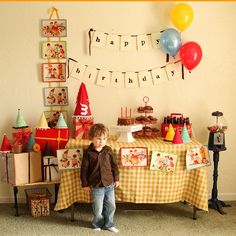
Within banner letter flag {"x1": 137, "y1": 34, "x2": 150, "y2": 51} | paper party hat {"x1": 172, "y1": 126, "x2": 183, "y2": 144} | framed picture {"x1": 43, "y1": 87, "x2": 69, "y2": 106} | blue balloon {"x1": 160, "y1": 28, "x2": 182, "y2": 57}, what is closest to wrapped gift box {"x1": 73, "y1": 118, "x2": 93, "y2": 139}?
framed picture {"x1": 43, "y1": 87, "x2": 69, "y2": 106}

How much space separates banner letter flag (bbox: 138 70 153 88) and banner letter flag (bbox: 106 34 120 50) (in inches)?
12.6

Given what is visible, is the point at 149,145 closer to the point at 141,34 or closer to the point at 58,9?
the point at 141,34

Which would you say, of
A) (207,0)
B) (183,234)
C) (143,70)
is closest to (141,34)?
(143,70)

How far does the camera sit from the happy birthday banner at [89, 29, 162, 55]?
127 inches

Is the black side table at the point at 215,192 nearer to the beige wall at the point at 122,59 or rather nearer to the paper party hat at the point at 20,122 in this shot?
the beige wall at the point at 122,59

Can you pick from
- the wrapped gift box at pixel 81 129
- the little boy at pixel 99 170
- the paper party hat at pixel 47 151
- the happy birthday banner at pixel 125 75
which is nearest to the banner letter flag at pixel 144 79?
the happy birthday banner at pixel 125 75

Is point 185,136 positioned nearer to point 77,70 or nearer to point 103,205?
point 103,205

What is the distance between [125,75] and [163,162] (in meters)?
0.90

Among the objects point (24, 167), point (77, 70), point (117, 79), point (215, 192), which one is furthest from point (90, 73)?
point (215, 192)

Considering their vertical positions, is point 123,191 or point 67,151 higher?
point 67,151

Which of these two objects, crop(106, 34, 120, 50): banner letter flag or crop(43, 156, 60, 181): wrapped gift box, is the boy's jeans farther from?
crop(106, 34, 120, 50): banner letter flag

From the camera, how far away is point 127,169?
288 cm

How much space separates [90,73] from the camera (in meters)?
3.26

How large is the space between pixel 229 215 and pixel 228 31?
1.65m
